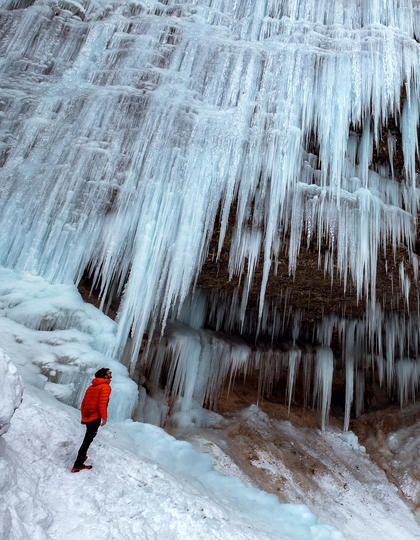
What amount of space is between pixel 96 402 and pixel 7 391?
3.07 feet

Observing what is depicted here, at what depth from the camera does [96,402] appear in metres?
3.13

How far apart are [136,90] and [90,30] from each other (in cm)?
158

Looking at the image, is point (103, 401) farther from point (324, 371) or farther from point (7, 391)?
point (324, 371)

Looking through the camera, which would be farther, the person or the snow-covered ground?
the person

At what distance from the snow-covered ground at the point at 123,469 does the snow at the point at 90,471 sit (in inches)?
0.5

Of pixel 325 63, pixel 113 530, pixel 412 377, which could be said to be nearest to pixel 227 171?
pixel 325 63

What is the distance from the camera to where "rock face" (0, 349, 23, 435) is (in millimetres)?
2260

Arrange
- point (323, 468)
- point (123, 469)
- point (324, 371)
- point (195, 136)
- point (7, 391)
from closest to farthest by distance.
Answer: point (7, 391) < point (123, 469) < point (195, 136) < point (323, 468) < point (324, 371)

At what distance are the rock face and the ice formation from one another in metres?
3.40

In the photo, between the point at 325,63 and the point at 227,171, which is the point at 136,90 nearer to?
the point at 227,171

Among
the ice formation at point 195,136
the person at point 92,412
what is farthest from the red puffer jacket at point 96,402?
the ice formation at point 195,136

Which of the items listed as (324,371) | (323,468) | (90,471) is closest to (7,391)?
(90,471)

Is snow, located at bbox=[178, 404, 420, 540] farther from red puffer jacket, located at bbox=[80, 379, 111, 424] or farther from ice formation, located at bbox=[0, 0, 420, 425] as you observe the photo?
red puffer jacket, located at bbox=[80, 379, 111, 424]

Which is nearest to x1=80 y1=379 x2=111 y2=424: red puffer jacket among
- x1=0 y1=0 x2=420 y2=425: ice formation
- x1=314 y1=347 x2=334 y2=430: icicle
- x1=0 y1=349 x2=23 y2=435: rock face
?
x1=0 y1=349 x2=23 y2=435: rock face
